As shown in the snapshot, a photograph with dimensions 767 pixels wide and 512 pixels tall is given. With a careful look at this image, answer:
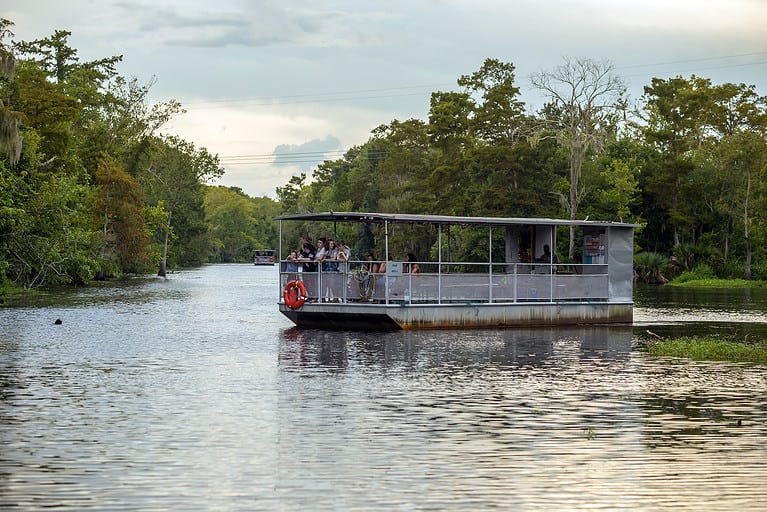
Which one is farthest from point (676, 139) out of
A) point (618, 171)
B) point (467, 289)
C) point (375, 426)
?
point (375, 426)

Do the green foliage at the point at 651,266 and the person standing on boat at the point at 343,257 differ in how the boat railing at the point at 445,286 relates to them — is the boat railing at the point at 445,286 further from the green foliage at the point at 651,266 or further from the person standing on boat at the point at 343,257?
the green foliage at the point at 651,266

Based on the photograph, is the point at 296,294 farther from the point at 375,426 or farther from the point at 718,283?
the point at 718,283

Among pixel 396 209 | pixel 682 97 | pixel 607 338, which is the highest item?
pixel 682 97

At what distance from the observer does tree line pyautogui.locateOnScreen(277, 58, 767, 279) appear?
8181 cm

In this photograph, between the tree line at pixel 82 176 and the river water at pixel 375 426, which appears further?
the tree line at pixel 82 176

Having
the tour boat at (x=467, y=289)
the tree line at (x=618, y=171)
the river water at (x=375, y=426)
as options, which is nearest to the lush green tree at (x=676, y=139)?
the tree line at (x=618, y=171)

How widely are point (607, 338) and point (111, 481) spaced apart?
71.1 feet

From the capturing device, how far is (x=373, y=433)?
14.6 m

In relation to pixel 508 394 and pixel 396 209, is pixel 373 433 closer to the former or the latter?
pixel 508 394

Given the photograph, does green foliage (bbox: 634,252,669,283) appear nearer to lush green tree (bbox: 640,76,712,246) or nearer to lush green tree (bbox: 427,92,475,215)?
lush green tree (bbox: 640,76,712,246)

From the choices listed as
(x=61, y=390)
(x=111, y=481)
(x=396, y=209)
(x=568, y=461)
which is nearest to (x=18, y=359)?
(x=61, y=390)

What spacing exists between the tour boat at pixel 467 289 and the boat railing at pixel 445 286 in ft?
0.10

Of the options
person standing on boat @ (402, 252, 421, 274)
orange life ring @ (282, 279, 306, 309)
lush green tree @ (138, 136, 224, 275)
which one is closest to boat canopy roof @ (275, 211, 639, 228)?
person standing on boat @ (402, 252, 421, 274)

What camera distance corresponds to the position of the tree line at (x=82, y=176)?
171 ft
